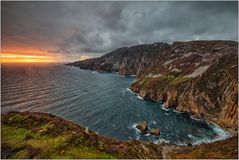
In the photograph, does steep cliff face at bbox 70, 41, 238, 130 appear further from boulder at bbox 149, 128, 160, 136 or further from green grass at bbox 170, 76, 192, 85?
boulder at bbox 149, 128, 160, 136

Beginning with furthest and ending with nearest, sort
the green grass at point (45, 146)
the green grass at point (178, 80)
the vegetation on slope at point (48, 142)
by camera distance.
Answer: the green grass at point (178, 80) → the vegetation on slope at point (48, 142) → the green grass at point (45, 146)

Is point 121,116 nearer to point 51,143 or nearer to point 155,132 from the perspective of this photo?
point 155,132

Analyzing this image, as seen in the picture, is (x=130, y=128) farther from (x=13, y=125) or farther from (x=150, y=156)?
(x=13, y=125)

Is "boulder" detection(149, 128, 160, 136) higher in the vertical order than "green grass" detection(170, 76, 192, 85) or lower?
lower

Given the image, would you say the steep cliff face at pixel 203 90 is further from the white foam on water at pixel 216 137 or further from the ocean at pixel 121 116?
the ocean at pixel 121 116

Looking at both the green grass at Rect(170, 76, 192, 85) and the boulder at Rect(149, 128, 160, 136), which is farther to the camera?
the green grass at Rect(170, 76, 192, 85)

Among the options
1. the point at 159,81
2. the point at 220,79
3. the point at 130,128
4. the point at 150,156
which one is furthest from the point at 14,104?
the point at 220,79

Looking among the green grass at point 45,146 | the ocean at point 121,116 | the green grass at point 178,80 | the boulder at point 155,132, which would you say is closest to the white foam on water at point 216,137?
the ocean at point 121,116

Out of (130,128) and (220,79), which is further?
(220,79)

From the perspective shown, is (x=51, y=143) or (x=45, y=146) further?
(x=51, y=143)

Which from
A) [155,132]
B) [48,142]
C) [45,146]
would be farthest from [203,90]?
[45,146]

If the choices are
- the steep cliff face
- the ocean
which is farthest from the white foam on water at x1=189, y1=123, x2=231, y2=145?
the steep cliff face
